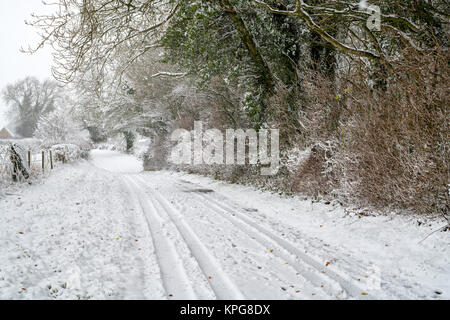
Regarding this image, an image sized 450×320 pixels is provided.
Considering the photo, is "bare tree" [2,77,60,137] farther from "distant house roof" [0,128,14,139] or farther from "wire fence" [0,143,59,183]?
"wire fence" [0,143,59,183]

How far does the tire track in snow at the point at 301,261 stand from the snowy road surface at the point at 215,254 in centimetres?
2

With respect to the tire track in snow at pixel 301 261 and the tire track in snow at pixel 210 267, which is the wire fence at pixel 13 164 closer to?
the tire track in snow at pixel 210 267

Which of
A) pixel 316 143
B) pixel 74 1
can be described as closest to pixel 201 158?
pixel 316 143

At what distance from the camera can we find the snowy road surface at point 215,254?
133 inches

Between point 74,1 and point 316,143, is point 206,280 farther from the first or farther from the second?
point 74,1

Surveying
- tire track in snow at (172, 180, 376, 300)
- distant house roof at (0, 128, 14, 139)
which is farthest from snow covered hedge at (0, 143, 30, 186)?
distant house roof at (0, 128, 14, 139)

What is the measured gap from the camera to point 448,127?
432 centimetres

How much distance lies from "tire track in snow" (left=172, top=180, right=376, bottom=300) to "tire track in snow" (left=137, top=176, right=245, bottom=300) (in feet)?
3.63

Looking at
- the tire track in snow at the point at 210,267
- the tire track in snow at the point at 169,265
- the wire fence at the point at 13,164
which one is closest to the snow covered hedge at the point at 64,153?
the wire fence at the point at 13,164

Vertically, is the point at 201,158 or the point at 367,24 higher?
the point at 367,24

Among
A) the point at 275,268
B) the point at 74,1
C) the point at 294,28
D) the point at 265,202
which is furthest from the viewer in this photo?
the point at 294,28

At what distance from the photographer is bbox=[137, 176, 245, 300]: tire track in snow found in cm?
328
